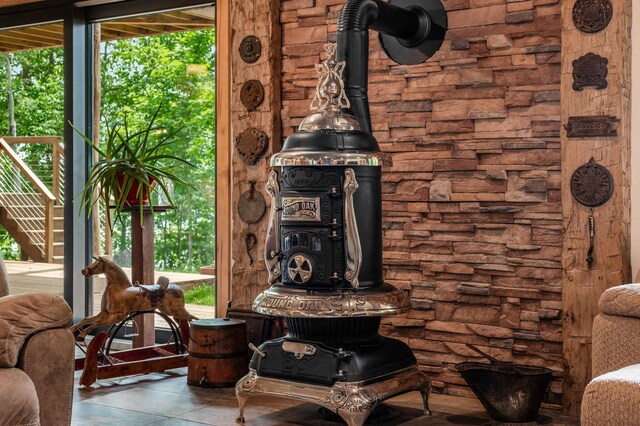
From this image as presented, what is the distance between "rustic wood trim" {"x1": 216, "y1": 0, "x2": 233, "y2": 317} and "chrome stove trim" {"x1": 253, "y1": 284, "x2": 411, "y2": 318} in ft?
4.13

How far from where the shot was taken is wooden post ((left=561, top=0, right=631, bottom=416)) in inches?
137

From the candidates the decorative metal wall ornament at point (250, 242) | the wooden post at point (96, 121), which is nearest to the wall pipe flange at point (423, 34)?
the decorative metal wall ornament at point (250, 242)

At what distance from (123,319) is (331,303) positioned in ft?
4.61

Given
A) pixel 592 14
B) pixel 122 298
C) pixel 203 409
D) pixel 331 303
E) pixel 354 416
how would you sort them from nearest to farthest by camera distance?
pixel 354 416 → pixel 331 303 → pixel 592 14 → pixel 203 409 → pixel 122 298

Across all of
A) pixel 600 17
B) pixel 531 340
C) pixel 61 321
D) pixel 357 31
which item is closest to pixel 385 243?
pixel 531 340

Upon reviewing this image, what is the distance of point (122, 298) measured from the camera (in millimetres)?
4199

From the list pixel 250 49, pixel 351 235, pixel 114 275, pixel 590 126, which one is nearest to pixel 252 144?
pixel 250 49

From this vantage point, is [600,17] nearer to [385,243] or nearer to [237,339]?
[385,243]

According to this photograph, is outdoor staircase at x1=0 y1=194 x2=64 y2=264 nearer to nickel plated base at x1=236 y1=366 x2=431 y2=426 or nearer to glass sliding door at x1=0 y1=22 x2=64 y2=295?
glass sliding door at x1=0 y1=22 x2=64 y2=295

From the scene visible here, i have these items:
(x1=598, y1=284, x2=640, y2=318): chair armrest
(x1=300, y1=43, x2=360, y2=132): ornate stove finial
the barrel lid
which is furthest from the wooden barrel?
(x1=598, y1=284, x2=640, y2=318): chair armrest

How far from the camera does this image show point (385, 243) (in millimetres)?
4195

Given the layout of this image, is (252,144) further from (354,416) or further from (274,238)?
→ (354,416)

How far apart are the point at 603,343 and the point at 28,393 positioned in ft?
6.15

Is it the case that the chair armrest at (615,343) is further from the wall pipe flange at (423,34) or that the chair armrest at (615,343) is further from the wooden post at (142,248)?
the wooden post at (142,248)
